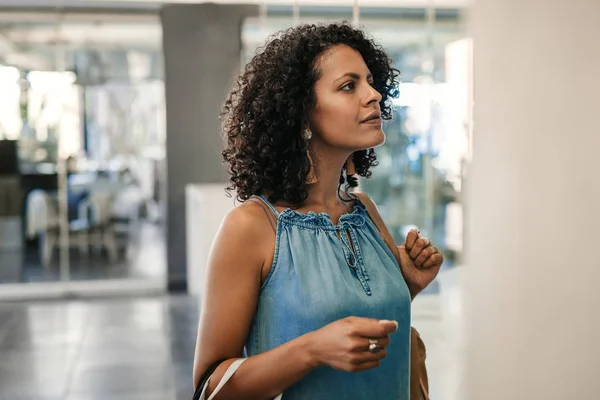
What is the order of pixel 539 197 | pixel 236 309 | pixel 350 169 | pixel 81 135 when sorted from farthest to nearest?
pixel 81 135 < pixel 539 197 < pixel 350 169 < pixel 236 309

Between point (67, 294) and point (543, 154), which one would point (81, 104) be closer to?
point (67, 294)

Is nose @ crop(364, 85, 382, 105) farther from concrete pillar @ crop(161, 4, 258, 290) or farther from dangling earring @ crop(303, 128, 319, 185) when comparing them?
concrete pillar @ crop(161, 4, 258, 290)

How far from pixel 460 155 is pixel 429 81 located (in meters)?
0.63

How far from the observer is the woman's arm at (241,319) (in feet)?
4.33

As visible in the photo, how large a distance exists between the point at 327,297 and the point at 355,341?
0.60 ft

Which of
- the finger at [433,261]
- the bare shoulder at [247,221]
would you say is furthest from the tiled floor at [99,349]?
the bare shoulder at [247,221]

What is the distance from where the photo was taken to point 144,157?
29.0 feet

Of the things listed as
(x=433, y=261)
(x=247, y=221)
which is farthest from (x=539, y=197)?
(x=247, y=221)

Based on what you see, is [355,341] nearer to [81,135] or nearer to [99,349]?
[99,349]

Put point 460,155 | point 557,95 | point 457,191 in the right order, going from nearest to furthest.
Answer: point 557,95 < point 460,155 < point 457,191

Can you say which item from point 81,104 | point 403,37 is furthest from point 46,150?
point 403,37

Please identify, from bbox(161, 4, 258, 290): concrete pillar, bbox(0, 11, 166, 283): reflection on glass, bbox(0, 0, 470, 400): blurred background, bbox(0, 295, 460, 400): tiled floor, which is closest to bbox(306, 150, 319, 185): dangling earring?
bbox(0, 295, 460, 400): tiled floor

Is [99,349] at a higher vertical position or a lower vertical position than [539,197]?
lower

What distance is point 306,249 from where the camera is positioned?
1.43 metres
